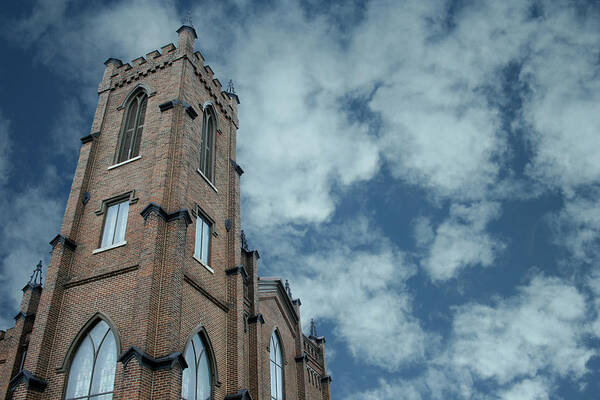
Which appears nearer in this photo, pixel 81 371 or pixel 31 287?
pixel 81 371

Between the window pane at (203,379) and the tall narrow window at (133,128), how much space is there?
752 centimetres

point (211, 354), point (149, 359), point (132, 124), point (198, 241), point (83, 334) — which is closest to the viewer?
point (149, 359)

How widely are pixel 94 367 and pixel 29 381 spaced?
1.55 metres

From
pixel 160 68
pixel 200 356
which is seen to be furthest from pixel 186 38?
pixel 200 356

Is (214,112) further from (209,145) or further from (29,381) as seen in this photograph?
(29,381)

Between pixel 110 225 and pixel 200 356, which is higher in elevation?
pixel 110 225

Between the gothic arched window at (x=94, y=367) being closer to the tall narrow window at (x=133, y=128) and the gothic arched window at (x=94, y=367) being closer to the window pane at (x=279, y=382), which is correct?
the tall narrow window at (x=133, y=128)

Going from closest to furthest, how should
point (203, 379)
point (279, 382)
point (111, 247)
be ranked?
1. point (203, 379)
2. point (111, 247)
3. point (279, 382)

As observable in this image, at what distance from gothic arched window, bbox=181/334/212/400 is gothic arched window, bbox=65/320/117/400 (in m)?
1.82

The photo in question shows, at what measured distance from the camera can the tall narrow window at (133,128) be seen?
1816 cm

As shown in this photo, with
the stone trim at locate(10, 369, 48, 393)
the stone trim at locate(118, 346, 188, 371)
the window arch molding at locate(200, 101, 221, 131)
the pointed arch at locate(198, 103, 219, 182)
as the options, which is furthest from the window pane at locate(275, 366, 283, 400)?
the window arch molding at locate(200, 101, 221, 131)

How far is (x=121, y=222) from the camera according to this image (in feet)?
52.1

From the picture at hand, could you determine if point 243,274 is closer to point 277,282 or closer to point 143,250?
point 143,250

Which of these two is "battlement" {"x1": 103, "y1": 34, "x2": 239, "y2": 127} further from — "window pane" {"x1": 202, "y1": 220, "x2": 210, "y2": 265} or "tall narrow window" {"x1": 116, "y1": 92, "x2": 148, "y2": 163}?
"window pane" {"x1": 202, "y1": 220, "x2": 210, "y2": 265}
